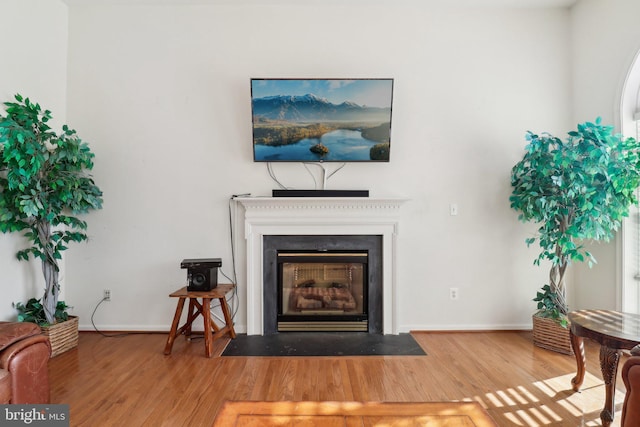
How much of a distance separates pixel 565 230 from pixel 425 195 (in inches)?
44.4

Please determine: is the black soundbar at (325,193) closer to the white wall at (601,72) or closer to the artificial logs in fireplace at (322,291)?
the artificial logs in fireplace at (322,291)

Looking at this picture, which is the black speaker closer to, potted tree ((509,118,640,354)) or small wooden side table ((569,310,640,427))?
small wooden side table ((569,310,640,427))

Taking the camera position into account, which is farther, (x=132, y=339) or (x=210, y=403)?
(x=132, y=339)

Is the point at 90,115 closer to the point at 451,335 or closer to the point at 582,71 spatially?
the point at 451,335

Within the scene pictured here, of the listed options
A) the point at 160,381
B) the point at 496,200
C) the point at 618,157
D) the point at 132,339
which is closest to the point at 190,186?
the point at 132,339

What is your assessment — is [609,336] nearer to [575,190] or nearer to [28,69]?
[575,190]

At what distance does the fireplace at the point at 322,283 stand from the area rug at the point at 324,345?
99 mm

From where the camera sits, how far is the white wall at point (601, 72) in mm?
2732

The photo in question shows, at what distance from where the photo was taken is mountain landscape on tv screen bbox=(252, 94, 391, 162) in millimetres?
3020

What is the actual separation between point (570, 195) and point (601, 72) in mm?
1276

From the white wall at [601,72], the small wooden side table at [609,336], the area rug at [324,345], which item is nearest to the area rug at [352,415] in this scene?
the small wooden side table at [609,336]

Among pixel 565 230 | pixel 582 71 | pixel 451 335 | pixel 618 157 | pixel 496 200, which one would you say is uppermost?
pixel 582 71

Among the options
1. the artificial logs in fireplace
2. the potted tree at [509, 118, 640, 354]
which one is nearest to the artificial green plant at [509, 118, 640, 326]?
the potted tree at [509, 118, 640, 354]

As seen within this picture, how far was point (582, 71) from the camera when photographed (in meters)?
3.13
